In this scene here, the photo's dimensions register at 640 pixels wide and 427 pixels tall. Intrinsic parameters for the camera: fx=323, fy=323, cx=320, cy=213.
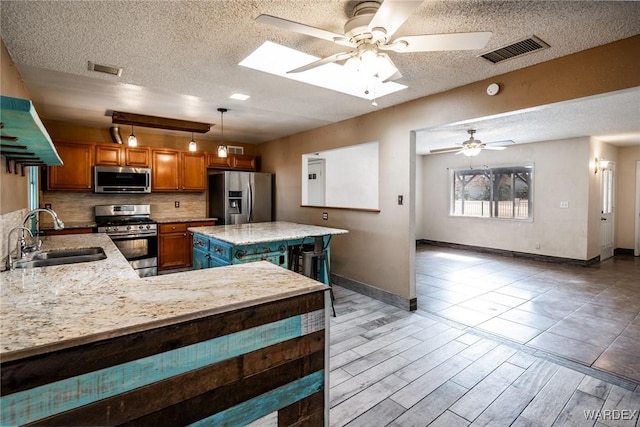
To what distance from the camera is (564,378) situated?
93.4 inches

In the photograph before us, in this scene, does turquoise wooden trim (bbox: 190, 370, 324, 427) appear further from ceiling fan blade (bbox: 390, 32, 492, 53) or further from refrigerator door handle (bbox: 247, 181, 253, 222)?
refrigerator door handle (bbox: 247, 181, 253, 222)

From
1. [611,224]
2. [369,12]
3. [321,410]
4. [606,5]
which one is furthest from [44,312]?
[611,224]

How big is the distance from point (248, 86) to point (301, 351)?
2679 millimetres

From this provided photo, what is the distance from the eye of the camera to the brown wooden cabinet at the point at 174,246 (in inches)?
208

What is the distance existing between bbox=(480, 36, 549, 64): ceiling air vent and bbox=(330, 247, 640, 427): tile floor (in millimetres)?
2409

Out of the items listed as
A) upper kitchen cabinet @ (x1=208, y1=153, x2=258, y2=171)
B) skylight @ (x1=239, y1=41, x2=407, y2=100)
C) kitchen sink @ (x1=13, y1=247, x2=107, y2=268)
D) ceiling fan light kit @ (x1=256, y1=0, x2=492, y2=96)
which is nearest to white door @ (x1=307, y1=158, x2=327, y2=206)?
upper kitchen cabinet @ (x1=208, y1=153, x2=258, y2=171)

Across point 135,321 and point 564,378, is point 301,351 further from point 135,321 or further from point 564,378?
point 564,378

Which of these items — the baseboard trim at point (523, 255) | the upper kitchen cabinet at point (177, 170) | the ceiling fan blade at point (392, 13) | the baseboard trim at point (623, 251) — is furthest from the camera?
the baseboard trim at point (623, 251)

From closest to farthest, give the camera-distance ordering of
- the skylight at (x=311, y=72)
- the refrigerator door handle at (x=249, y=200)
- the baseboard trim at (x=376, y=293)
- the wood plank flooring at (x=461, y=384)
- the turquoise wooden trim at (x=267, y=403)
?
1. the turquoise wooden trim at (x=267, y=403)
2. the wood plank flooring at (x=461, y=384)
3. the skylight at (x=311, y=72)
4. the baseboard trim at (x=376, y=293)
5. the refrigerator door handle at (x=249, y=200)

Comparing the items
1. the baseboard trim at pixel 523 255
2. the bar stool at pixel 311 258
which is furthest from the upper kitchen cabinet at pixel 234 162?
the baseboard trim at pixel 523 255

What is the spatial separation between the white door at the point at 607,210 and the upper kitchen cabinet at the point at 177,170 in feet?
25.4

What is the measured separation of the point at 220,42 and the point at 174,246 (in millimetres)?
3987

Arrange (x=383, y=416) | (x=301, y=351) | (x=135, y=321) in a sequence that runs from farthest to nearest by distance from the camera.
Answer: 1. (x=383, y=416)
2. (x=301, y=351)
3. (x=135, y=321)

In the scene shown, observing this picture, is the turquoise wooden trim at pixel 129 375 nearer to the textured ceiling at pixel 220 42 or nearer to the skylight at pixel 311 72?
the textured ceiling at pixel 220 42
